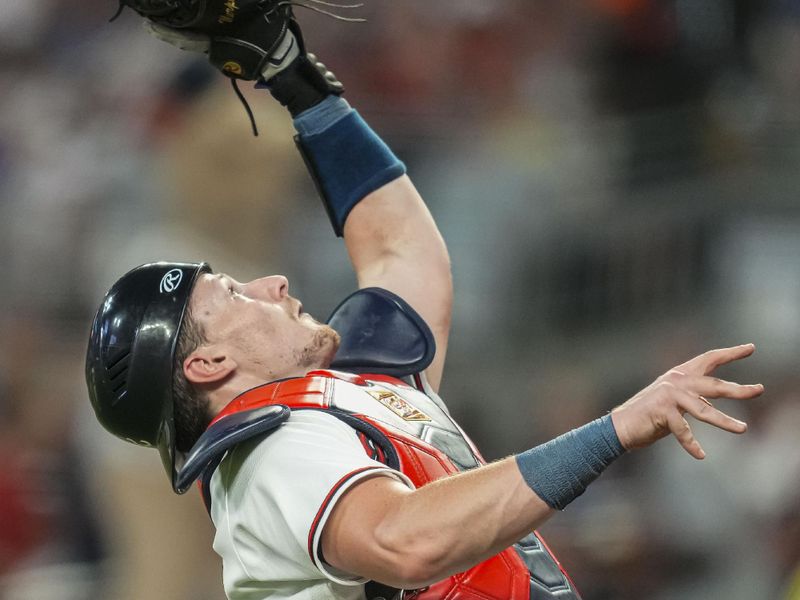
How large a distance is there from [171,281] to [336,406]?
1.62 ft

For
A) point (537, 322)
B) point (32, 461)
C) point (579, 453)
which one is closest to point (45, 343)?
point (32, 461)

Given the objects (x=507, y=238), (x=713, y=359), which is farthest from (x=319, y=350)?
(x=507, y=238)

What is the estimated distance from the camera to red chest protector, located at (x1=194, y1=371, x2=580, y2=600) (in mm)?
1996

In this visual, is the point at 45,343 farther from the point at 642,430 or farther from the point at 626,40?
the point at 642,430

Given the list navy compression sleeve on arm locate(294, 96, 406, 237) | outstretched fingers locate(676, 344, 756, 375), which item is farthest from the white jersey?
navy compression sleeve on arm locate(294, 96, 406, 237)

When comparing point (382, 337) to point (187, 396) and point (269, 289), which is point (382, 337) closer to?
point (269, 289)

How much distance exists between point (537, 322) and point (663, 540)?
1.01m

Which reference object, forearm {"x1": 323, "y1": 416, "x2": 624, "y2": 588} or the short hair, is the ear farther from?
forearm {"x1": 323, "y1": 416, "x2": 624, "y2": 588}

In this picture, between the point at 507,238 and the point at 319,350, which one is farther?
the point at 507,238

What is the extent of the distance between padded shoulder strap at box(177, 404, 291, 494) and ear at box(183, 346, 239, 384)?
32cm

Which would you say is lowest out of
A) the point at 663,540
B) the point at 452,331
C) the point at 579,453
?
the point at 663,540

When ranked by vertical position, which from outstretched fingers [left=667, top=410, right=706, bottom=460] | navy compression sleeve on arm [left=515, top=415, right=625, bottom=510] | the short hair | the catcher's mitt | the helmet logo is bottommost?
the short hair

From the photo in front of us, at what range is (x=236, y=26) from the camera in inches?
106

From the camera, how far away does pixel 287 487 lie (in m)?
1.88
